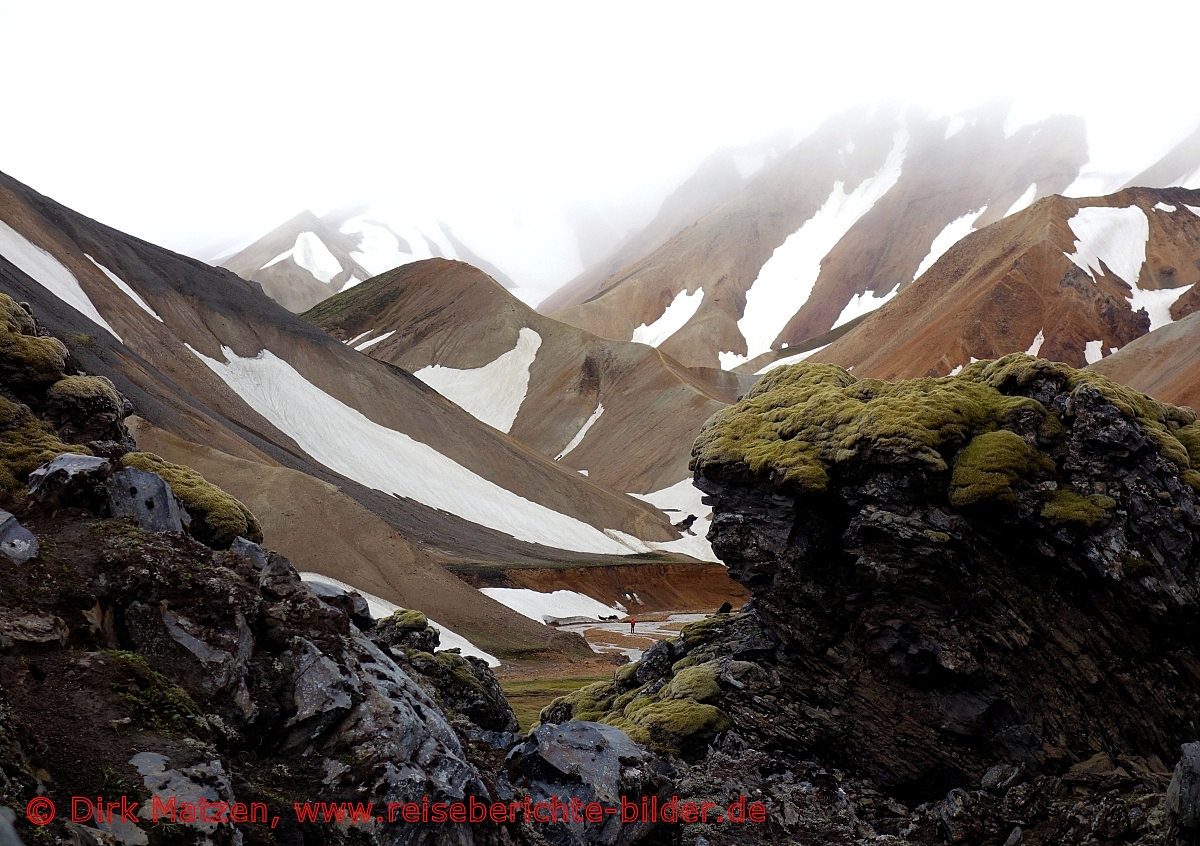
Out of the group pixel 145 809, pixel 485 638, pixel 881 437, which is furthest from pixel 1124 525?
pixel 485 638

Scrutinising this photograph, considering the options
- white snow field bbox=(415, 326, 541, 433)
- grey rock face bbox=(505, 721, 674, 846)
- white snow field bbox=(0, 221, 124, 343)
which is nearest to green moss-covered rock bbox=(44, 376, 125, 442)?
grey rock face bbox=(505, 721, 674, 846)

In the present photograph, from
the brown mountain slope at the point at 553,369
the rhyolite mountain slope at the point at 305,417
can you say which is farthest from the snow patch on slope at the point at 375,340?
the rhyolite mountain slope at the point at 305,417

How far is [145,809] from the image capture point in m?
8.53

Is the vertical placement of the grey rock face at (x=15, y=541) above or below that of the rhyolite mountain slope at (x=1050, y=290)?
above

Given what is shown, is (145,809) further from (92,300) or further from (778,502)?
(92,300)

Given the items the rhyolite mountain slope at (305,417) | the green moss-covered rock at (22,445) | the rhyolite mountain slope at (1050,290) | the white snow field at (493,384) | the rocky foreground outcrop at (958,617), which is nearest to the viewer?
the green moss-covered rock at (22,445)

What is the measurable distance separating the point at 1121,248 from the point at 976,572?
165289mm

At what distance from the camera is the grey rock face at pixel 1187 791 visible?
517 inches

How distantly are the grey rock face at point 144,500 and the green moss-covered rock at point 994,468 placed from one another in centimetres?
1542

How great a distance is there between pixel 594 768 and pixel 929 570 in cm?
885

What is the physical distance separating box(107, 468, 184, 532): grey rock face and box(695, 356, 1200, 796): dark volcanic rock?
42.1ft

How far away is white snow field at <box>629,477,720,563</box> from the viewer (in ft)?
354

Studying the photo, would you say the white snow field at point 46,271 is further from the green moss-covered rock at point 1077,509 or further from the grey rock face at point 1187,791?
the grey rock face at point 1187,791

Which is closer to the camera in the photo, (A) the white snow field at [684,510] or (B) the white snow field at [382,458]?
(B) the white snow field at [382,458]
